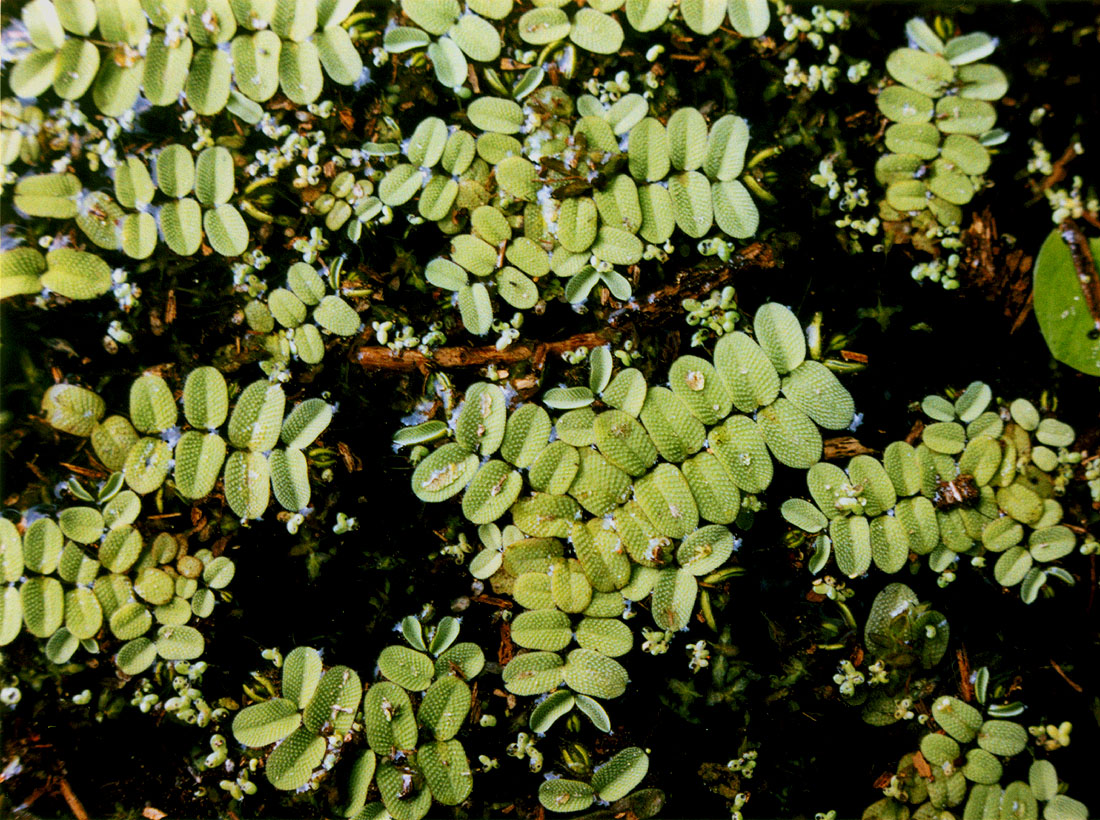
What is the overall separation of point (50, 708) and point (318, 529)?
0.74 metres

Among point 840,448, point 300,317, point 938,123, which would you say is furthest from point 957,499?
point 300,317

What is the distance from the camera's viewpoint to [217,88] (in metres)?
1.49

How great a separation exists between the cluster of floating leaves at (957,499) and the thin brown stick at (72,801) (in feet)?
5.83

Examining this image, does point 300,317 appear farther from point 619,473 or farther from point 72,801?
point 72,801

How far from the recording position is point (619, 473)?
4.81ft

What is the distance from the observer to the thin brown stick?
59.1 inches

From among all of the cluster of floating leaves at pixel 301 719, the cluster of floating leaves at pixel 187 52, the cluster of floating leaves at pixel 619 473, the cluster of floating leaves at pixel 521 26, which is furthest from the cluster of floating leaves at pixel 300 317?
the cluster of floating leaves at pixel 301 719

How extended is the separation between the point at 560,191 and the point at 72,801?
5.96 feet

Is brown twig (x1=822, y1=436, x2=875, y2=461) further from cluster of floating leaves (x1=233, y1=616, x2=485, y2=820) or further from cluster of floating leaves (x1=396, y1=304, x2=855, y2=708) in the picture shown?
cluster of floating leaves (x1=233, y1=616, x2=485, y2=820)

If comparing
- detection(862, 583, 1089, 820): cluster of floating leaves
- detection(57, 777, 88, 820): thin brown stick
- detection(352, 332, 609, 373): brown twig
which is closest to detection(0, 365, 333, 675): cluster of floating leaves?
detection(352, 332, 609, 373): brown twig

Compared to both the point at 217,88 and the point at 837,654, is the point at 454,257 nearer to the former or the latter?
the point at 217,88

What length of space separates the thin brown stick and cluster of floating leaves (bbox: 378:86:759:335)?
143 centimetres

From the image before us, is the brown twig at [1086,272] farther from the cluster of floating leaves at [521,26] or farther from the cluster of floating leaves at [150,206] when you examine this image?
the cluster of floating leaves at [150,206]

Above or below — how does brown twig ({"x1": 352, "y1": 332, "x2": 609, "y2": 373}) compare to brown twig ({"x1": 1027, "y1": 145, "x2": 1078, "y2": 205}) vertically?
below
